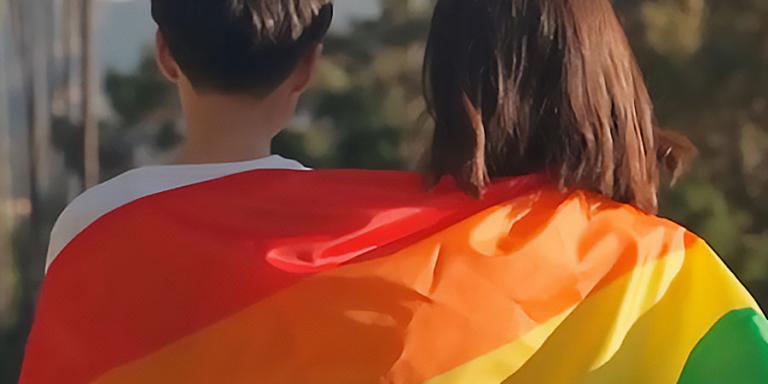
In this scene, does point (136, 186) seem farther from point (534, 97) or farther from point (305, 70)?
point (534, 97)

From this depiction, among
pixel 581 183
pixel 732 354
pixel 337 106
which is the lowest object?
pixel 337 106

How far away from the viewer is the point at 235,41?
3.33 ft

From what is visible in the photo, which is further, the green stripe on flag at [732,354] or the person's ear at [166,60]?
the person's ear at [166,60]

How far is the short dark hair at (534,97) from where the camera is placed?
92cm

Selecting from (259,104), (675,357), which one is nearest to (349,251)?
(259,104)

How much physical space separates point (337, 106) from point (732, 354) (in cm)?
194

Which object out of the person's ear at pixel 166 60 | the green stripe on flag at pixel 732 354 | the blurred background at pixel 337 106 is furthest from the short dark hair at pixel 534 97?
the blurred background at pixel 337 106

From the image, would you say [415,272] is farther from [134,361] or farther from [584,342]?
[134,361]

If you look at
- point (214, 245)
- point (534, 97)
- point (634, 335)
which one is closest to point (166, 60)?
point (214, 245)

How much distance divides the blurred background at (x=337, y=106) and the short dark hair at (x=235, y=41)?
5.49 feet

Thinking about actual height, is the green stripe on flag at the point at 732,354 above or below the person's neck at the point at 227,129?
below

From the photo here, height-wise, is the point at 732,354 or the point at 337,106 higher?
the point at 732,354

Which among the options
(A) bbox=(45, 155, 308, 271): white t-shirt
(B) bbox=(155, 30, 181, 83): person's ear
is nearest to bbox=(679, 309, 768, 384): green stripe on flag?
(A) bbox=(45, 155, 308, 271): white t-shirt

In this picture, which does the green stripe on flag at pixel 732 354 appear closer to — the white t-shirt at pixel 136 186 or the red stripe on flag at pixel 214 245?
the red stripe on flag at pixel 214 245
